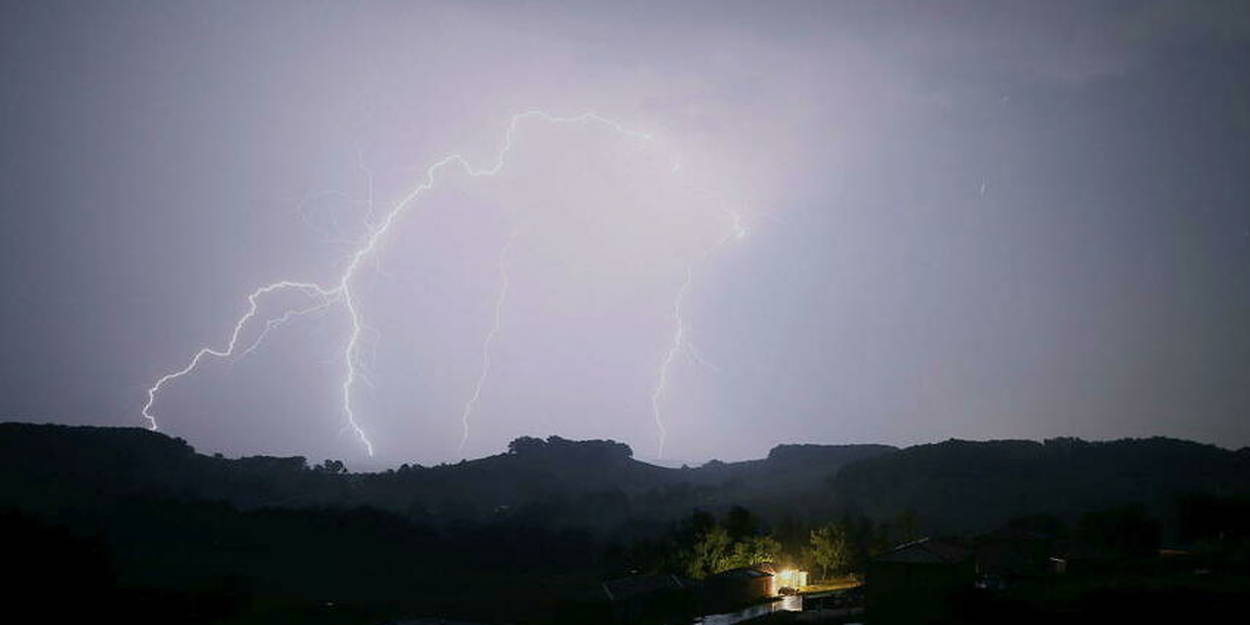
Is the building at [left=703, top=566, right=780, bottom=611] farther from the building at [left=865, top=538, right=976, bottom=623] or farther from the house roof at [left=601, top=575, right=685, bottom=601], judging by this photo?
the building at [left=865, top=538, right=976, bottom=623]

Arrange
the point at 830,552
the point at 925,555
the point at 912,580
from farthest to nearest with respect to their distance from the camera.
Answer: the point at 830,552, the point at 925,555, the point at 912,580

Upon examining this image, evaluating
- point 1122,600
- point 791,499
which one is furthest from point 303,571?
point 791,499

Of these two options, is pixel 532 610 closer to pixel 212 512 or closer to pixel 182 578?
pixel 182 578

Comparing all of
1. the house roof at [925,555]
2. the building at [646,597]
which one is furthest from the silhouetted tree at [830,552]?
the house roof at [925,555]

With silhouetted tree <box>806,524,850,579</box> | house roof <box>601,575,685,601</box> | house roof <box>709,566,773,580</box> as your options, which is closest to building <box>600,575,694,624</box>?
house roof <box>601,575,685,601</box>

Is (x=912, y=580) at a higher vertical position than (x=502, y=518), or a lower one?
higher

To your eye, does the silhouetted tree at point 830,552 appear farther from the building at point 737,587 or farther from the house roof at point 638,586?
the house roof at point 638,586

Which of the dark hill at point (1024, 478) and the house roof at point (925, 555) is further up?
the dark hill at point (1024, 478)

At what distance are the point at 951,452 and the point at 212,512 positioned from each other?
76804mm

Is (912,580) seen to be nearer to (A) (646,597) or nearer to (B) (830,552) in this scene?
(A) (646,597)

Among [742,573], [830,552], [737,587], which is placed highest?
[830,552]

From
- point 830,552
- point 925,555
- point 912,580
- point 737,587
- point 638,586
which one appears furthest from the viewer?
point 830,552

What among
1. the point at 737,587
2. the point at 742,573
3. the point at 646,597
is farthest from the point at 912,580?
the point at 742,573

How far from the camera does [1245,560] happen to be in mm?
29234
